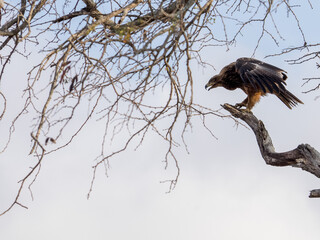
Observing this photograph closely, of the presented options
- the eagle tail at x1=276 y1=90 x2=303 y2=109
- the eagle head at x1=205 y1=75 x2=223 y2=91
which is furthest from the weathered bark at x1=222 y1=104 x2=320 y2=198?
the eagle head at x1=205 y1=75 x2=223 y2=91

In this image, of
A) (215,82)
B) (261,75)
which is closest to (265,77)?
(261,75)

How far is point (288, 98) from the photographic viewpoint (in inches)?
221

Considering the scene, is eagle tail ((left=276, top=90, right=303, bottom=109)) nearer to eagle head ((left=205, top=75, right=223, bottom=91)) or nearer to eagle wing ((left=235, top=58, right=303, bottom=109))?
eagle wing ((left=235, top=58, right=303, bottom=109))

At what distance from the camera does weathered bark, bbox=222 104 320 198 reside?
466cm

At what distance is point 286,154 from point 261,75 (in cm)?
138

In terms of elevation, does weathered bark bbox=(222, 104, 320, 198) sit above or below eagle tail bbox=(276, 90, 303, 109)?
below

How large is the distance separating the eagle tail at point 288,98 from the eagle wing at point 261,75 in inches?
1.9

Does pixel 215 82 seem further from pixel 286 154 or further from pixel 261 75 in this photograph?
pixel 286 154

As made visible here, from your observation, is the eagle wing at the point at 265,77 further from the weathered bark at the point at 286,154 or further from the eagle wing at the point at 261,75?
the weathered bark at the point at 286,154

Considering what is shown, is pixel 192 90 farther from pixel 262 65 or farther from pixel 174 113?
pixel 262 65

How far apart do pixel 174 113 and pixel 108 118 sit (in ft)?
1.58

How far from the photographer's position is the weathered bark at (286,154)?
4.66m

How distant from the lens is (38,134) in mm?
2904

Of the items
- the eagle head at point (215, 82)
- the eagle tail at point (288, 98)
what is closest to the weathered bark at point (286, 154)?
the eagle tail at point (288, 98)
